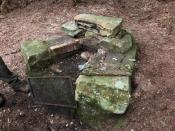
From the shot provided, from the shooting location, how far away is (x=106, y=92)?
502 cm

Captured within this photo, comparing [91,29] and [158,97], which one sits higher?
[91,29]

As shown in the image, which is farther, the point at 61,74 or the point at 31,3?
the point at 31,3

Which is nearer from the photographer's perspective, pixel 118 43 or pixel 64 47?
pixel 118 43

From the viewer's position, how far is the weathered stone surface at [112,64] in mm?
5251

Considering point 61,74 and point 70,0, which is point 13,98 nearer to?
point 61,74

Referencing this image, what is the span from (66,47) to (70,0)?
2040mm

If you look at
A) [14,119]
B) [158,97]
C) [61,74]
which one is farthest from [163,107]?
[14,119]

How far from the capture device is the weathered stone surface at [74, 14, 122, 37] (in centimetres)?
581

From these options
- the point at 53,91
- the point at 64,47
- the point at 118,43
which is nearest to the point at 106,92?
the point at 53,91

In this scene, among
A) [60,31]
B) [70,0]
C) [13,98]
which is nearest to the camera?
[13,98]

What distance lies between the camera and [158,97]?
16.9 feet

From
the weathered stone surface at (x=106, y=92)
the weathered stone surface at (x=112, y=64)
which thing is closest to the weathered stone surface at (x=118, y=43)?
the weathered stone surface at (x=112, y=64)

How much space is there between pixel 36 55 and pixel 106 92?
4.41ft

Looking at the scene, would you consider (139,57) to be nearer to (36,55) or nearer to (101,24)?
(101,24)
